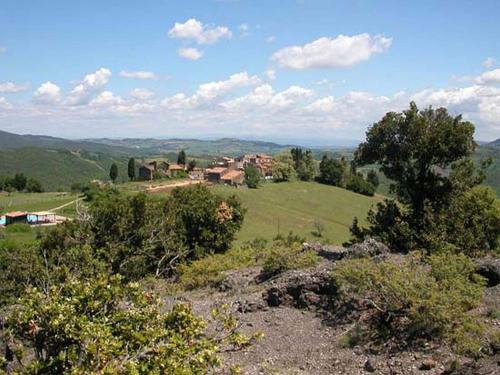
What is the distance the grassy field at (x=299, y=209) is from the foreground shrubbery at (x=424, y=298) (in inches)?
1370

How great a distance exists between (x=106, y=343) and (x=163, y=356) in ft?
2.55

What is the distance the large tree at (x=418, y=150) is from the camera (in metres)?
23.4

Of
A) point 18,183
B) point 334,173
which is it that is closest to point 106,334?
point 334,173

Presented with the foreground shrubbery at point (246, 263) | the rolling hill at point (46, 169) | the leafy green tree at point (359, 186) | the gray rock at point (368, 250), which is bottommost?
the rolling hill at point (46, 169)

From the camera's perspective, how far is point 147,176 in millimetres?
119312

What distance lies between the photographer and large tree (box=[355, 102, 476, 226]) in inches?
920

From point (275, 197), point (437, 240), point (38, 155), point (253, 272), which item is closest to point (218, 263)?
point (253, 272)

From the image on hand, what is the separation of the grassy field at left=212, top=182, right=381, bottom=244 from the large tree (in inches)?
1046

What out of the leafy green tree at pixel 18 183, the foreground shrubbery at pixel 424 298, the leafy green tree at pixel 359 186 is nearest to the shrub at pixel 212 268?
the foreground shrubbery at pixel 424 298

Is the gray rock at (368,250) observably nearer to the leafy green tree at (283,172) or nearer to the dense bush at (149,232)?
the dense bush at (149,232)

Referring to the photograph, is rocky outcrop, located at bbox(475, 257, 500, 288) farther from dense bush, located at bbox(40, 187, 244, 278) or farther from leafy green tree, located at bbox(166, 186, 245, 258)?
leafy green tree, located at bbox(166, 186, 245, 258)

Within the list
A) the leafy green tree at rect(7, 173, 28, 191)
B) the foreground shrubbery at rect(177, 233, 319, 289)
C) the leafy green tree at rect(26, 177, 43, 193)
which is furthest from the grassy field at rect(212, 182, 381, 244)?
the leafy green tree at rect(7, 173, 28, 191)

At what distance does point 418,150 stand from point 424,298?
11.9 m

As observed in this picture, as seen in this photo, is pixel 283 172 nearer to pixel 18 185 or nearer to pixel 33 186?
pixel 33 186
